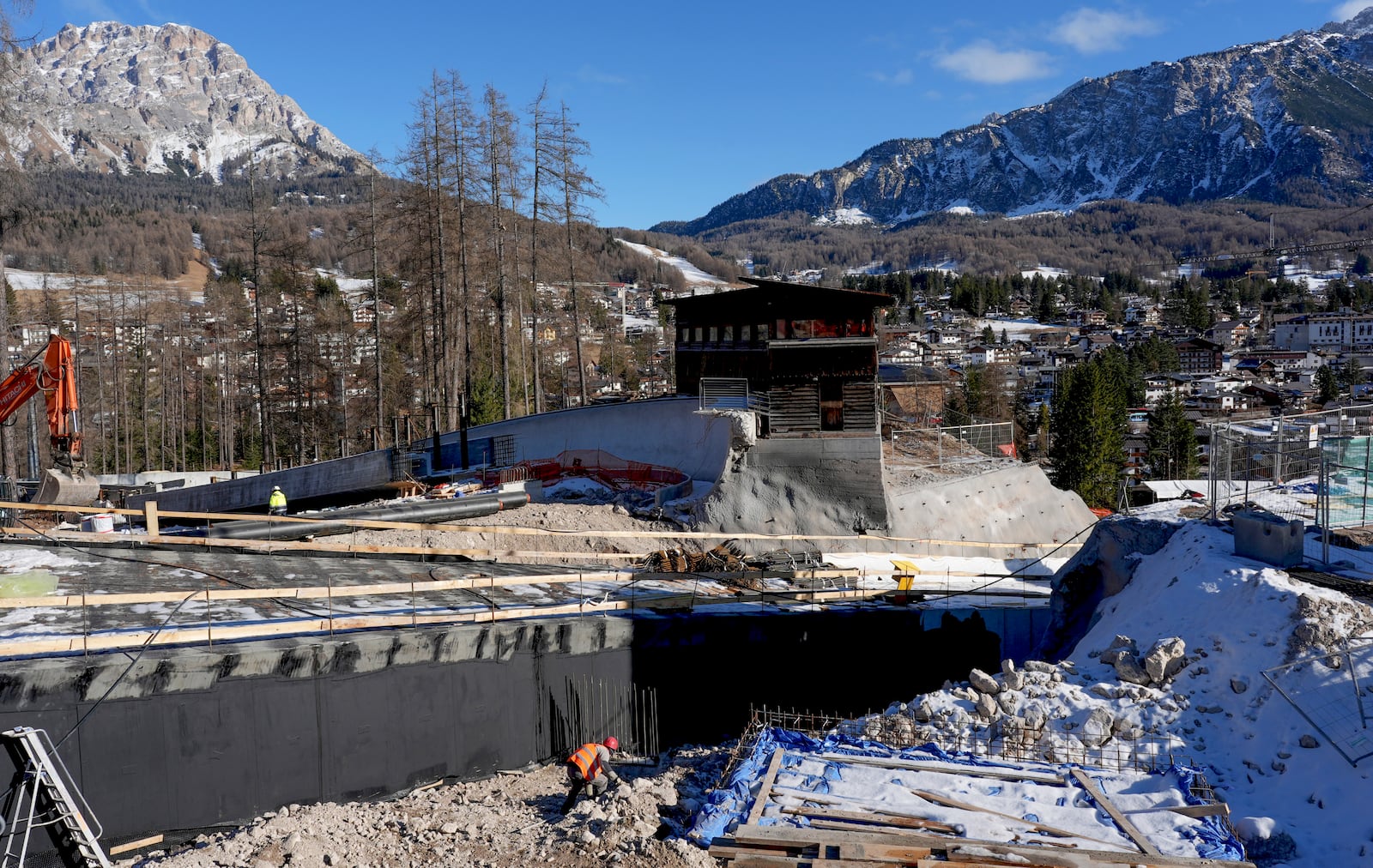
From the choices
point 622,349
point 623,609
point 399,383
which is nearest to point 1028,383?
point 622,349

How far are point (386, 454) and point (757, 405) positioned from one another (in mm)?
12260

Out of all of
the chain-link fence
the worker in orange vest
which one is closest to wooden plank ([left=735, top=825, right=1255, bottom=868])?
the worker in orange vest

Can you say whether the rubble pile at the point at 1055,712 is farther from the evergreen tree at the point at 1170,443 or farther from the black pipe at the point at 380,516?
the evergreen tree at the point at 1170,443

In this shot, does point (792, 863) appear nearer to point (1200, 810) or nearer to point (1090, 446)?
point (1200, 810)

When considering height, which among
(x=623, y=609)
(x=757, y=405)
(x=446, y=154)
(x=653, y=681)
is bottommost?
(x=653, y=681)

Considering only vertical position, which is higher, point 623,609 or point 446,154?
point 446,154

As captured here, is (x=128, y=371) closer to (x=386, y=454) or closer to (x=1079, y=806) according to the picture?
(x=386, y=454)

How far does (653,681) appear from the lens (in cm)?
1466

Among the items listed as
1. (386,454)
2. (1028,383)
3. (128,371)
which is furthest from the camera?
(1028,383)

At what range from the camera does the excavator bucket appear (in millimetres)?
19484

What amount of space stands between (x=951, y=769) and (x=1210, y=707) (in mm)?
3165

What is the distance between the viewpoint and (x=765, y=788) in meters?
9.87

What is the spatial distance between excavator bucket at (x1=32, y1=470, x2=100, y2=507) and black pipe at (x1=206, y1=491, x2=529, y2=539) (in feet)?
12.4

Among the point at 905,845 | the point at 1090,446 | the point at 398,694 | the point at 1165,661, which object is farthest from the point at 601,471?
the point at 1090,446
